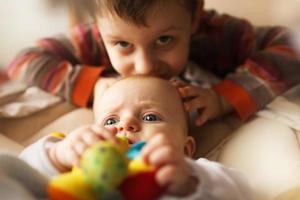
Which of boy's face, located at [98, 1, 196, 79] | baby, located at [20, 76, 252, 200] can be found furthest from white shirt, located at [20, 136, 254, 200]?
boy's face, located at [98, 1, 196, 79]

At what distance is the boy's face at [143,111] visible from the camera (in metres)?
0.58

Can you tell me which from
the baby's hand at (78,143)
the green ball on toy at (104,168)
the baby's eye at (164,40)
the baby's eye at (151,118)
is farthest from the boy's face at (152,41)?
the green ball on toy at (104,168)

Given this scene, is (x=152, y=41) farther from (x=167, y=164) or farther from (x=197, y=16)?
(x=167, y=164)

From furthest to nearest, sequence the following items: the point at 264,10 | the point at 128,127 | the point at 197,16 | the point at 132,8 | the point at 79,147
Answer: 1. the point at 264,10
2. the point at 197,16
3. the point at 132,8
4. the point at 128,127
5. the point at 79,147

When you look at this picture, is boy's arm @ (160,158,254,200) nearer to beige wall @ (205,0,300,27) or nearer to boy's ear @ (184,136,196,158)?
boy's ear @ (184,136,196,158)

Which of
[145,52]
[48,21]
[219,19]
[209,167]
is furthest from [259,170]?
[48,21]

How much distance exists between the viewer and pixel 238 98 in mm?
757

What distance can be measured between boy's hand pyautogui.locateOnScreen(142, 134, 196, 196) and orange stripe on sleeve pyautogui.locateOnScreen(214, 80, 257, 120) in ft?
1.09

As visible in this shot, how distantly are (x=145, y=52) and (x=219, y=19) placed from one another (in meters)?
0.25

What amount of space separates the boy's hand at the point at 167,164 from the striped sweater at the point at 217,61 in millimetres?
340

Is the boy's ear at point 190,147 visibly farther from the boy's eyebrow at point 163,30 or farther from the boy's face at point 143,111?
the boy's eyebrow at point 163,30

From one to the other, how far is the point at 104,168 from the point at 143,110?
24cm

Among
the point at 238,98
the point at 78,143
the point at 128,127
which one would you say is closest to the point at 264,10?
the point at 238,98

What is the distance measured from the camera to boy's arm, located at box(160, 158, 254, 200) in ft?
1.48
